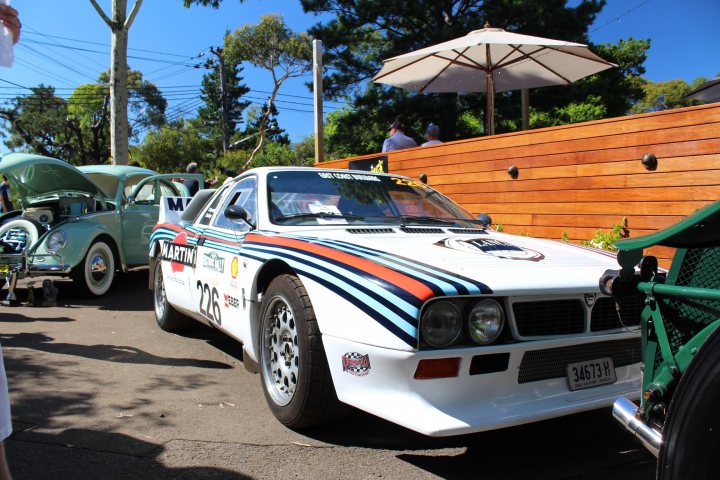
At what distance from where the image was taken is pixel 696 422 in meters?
1.51

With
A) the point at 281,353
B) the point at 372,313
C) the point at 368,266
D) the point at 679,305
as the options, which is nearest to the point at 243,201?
the point at 281,353

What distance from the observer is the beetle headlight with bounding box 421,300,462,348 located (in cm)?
243

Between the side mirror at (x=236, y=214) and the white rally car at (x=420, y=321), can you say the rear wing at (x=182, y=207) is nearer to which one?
the side mirror at (x=236, y=214)

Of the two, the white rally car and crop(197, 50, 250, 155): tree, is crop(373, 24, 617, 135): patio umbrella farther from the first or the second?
crop(197, 50, 250, 155): tree

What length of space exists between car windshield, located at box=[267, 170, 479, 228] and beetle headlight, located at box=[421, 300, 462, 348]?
4.64ft

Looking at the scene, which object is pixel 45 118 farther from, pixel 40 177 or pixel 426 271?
pixel 426 271

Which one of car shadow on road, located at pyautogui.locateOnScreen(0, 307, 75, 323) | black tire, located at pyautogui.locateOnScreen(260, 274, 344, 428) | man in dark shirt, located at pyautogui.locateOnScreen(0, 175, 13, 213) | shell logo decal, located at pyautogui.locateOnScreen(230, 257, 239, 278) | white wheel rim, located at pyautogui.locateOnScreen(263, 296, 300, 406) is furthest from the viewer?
man in dark shirt, located at pyautogui.locateOnScreen(0, 175, 13, 213)

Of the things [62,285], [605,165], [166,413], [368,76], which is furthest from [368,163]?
[368,76]

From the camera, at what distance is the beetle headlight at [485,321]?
2.48m

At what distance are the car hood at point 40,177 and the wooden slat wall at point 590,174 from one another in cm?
486

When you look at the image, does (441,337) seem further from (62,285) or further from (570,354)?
(62,285)

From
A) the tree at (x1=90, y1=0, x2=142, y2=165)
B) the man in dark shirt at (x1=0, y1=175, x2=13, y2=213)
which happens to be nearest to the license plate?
the tree at (x1=90, y1=0, x2=142, y2=165)

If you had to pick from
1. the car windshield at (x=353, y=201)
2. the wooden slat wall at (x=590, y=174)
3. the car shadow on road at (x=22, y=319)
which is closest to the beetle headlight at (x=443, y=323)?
the car windshield at (x=353, y=201)

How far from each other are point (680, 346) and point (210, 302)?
332 cm
